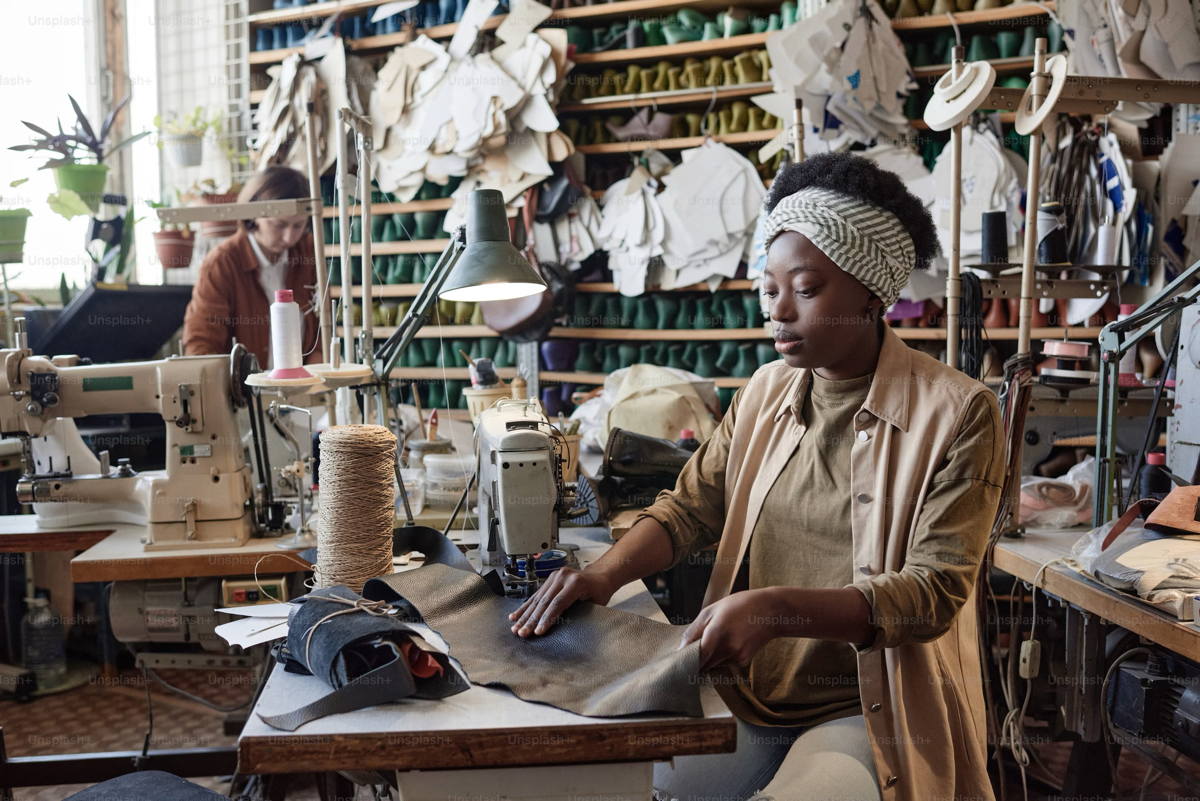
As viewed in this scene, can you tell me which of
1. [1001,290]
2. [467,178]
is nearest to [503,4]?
[467,178]

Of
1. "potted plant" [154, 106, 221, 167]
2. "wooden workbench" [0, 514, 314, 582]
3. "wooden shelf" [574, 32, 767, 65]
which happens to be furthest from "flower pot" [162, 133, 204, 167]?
"wooden workbench" [0, 514, 314, 582]

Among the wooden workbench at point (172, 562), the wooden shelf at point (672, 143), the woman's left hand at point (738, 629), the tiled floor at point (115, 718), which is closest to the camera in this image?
the woman's left hand at point (738, 629)

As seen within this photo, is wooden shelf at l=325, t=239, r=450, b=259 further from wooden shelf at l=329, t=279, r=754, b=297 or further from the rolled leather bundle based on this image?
the rolled leather bundle

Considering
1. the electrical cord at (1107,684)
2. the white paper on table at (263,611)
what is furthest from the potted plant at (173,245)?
the electrical cord at (1107,684)

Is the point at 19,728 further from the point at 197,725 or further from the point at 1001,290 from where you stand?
the point at 1001,290

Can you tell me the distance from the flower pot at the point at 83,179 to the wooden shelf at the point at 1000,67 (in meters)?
3.72

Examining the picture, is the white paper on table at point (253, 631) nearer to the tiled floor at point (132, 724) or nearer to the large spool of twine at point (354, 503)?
the large spool of twine at point (354, 503)

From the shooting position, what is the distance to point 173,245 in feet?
16.1

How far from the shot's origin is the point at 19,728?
132 inches

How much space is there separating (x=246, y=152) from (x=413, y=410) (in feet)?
8.97

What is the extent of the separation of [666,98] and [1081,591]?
367cm

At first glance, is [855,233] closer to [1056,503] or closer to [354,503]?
[354,503]

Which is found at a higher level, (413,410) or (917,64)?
(917,64)

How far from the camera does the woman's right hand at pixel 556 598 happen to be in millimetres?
1538
